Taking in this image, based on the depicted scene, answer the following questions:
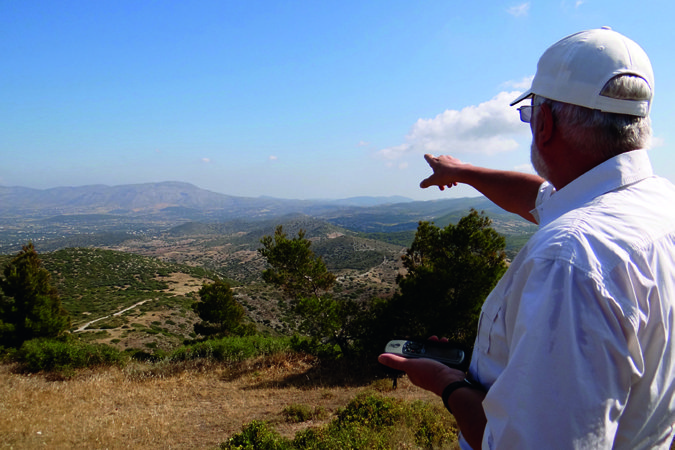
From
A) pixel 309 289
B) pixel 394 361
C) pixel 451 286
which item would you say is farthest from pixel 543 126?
pixel 309 289

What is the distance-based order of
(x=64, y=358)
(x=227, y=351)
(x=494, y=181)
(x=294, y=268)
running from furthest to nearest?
(x=294, y=268), (x=227, y=351), (x=64, y=358), (x=494, y=181)

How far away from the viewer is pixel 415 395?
8.57 metres

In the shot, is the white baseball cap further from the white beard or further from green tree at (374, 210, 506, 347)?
green tree at (374, 210, 506, 347)

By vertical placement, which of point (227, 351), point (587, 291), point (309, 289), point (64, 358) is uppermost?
point (587, 291)

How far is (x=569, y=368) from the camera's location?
2.27ft

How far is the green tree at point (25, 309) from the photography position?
17.8m

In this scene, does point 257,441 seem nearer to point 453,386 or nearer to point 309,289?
point 453,386

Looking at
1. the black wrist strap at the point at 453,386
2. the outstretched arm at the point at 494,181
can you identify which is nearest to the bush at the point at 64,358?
the outstretched arm at the point at 494,181

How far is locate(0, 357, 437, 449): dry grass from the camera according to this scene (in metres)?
5.91

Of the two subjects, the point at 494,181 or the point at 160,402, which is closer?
the point at 494,181

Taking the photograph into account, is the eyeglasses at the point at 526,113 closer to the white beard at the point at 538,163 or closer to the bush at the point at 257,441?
the white beard at the point at 538,163

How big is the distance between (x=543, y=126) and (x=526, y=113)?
0.53 feet

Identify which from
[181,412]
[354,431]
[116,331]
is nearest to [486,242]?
[354,431]

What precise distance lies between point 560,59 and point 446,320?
37.1 feet
